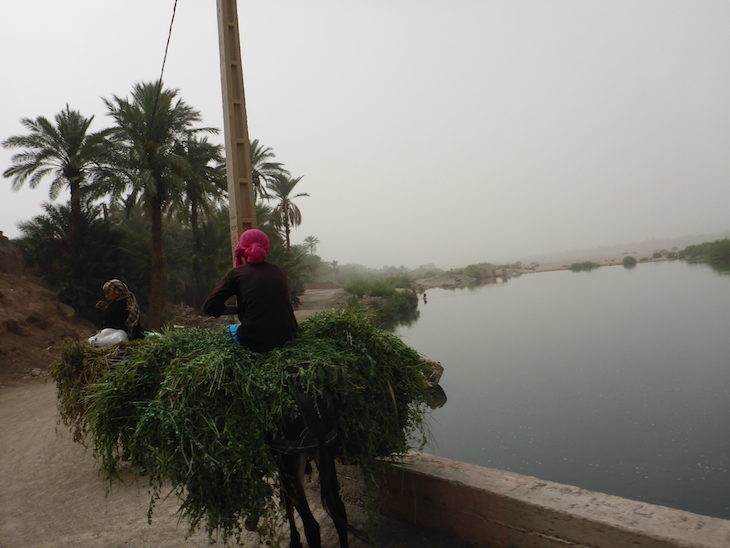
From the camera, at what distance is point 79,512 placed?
4.52 metres

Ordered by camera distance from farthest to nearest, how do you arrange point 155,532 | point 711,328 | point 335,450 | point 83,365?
point 711,328
point 83,365
point 155,532
point 335,450

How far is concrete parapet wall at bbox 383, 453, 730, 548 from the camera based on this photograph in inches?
87.7

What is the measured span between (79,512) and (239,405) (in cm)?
303

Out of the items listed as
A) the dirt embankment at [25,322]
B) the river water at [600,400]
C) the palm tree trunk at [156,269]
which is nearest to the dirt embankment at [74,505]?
the river water at [600,400]

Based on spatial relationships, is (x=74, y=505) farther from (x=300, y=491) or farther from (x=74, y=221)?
(x=74, y=221)

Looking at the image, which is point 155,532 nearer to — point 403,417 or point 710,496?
point 403,417

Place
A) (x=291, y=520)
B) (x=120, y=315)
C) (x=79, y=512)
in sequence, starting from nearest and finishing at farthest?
1. (x=291, y=520)
2. (x=79, y=512)
3. (x=120, y=315)

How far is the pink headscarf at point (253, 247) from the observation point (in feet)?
10.4

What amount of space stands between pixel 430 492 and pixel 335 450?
69 cm

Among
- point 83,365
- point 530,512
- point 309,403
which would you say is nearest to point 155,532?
point 83,365

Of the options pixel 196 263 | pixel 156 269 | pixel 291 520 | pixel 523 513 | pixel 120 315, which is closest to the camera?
pixel 523 513

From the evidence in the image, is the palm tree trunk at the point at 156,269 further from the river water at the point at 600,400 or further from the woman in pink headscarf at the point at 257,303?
the woman in pink headscarf at the point at 257,303

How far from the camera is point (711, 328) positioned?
2881 centimetres

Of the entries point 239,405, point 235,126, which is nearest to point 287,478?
point 239,405
